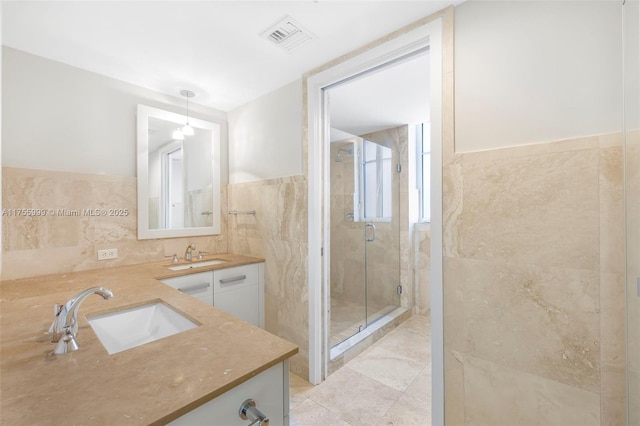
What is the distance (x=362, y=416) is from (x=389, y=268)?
1816 mm

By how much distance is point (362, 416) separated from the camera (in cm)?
166

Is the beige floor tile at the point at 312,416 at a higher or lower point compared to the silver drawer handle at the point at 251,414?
lower

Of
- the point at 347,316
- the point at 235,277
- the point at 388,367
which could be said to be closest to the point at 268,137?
the point at 235,277

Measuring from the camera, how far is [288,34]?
A: 1608 millimetres

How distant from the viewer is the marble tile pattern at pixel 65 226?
5.57 ft

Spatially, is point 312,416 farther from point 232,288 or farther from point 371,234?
point 371,234

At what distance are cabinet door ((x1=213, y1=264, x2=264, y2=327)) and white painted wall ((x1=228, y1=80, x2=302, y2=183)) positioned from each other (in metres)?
0.88

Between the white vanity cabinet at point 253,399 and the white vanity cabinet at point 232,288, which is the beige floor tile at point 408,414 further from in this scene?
the white vanity cabinet at point 232,288

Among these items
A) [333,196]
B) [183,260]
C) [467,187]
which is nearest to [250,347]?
[467,187]

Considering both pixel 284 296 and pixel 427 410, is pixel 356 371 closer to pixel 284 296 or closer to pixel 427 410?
pixel 427 410

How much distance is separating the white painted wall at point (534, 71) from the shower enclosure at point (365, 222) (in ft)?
6.26

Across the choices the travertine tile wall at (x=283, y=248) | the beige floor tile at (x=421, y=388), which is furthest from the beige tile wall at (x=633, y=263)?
the travertine tile wall at (x=283, y=248)

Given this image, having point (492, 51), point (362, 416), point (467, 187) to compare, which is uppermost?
point (492, 51)

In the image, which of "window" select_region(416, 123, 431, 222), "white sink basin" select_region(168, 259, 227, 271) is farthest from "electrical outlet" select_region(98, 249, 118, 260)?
"window" select_region(416, 123, 431, 222)
